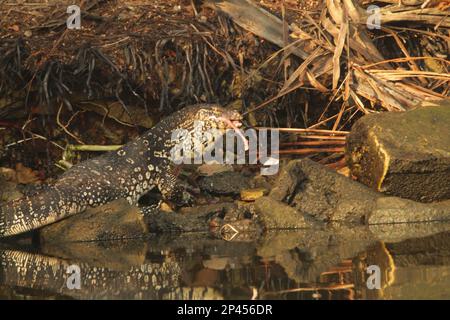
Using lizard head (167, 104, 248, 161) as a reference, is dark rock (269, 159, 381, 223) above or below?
below

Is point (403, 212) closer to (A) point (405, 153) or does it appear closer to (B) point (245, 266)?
(A) point (405, 153)

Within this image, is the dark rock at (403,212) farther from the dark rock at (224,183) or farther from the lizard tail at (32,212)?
the lizard tail at (32,212)

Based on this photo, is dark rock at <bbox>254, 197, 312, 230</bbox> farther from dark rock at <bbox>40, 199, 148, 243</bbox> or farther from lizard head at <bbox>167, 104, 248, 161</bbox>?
dark rock at <bbox>40, 199, 148, 243</bbox>

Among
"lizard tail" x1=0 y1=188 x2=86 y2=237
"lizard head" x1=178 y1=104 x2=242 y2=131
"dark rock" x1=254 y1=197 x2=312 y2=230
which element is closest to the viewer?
"lizard tail" x1=0 y1=188 x2=86 y2=237

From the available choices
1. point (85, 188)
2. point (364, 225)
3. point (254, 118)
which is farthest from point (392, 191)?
point (85, 188)

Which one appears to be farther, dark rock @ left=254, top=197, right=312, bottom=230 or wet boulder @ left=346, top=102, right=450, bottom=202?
wet boulder @ left=346, top=102, right=450, bottom=202

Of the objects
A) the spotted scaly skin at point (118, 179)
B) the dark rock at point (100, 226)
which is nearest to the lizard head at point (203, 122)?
the spotted scaly skin at point (118, 179)

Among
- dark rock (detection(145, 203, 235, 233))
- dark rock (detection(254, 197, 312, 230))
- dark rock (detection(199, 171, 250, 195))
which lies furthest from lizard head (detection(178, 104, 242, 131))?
dark rock (detection(254, 197, 312, 230))
